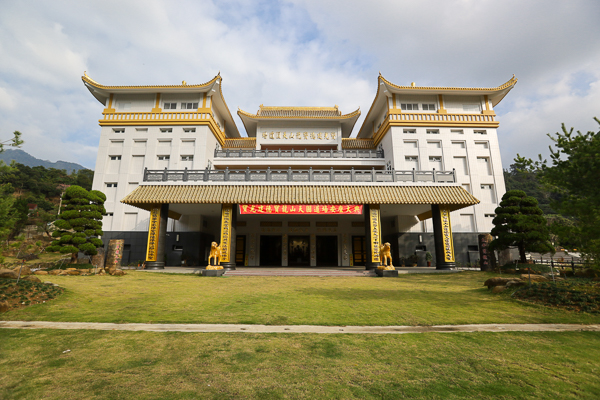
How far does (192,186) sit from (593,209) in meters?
16.4

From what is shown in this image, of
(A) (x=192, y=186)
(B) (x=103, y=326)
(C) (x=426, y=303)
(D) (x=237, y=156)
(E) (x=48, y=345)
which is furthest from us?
(D) (x=237, y=156)

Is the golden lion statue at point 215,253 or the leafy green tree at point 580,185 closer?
the leafy green tree at point 580,185

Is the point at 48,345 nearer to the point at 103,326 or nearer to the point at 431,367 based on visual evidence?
the point at 103,326

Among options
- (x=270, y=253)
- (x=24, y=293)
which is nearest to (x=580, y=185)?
(x=24, y=293)

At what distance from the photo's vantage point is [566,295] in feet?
22.5

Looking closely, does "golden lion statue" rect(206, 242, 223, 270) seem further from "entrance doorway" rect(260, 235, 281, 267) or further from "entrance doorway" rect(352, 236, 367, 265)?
"entrance doorway" rect(352, 236, 367, 265)

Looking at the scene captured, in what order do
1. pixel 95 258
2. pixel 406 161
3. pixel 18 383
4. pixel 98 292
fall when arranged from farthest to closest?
1. pixel 406 161
2. pixel 95 258
3. pixel 98 292
4. pixel 18 383

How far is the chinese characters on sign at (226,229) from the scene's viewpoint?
16.0 meters

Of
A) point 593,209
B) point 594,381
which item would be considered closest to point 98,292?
point 594,381

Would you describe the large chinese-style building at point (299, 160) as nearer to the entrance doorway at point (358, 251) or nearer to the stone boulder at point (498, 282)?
the entrance doorway at point (358, 251)

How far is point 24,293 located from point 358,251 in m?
18.9

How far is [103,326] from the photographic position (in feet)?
16.6

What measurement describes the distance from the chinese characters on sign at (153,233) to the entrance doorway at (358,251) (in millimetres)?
13646

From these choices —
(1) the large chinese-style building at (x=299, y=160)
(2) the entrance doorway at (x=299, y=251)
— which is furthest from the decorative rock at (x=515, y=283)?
(2) the entrance doorway at (x=299, y=251)
